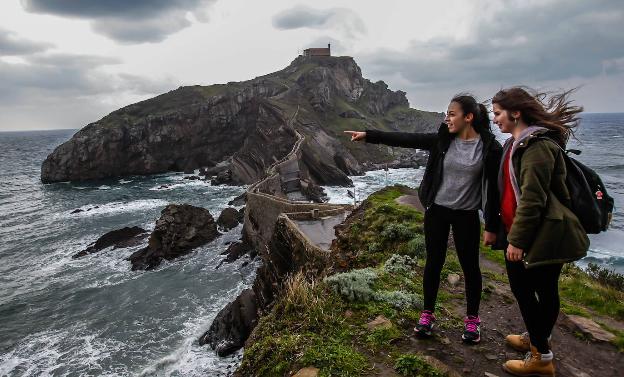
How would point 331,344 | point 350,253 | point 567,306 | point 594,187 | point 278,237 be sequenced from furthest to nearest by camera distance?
1. point 278,237
2. point 350,253
3. point 567,306
4. point 331,344
5. point 594,187

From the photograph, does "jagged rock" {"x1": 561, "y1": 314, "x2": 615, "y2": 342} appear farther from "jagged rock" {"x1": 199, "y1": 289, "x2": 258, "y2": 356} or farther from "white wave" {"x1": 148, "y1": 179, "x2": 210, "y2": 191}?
"white wave" {"x1": 148, "y1": 179, "x2": 210, "y2": 191}

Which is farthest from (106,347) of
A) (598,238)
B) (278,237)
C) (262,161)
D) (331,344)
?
(262,161)

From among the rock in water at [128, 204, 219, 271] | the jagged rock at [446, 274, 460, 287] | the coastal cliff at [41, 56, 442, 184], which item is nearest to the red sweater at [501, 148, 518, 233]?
the jagged rock at [446, 274, 460, 287]

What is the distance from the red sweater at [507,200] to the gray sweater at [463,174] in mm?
462

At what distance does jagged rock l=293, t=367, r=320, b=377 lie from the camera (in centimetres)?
451

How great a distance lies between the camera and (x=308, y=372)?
456cm

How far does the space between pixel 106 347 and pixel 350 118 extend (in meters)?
107

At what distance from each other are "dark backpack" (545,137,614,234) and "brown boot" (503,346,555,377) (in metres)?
1.50

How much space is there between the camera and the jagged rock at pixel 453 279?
7.82 meters

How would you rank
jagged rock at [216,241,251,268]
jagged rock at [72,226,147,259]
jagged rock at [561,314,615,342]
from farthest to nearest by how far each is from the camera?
1. jagged rock at [72,226,147,259]
2. jagged rock at [216,241,251,268]
3. jagged rock at [561,314,615,342]

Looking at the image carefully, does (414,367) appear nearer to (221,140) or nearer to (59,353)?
(59,353)

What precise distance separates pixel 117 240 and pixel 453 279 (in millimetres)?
35612

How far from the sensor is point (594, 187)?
3.79m

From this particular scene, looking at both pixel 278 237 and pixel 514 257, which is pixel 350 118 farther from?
pixel 514 257
